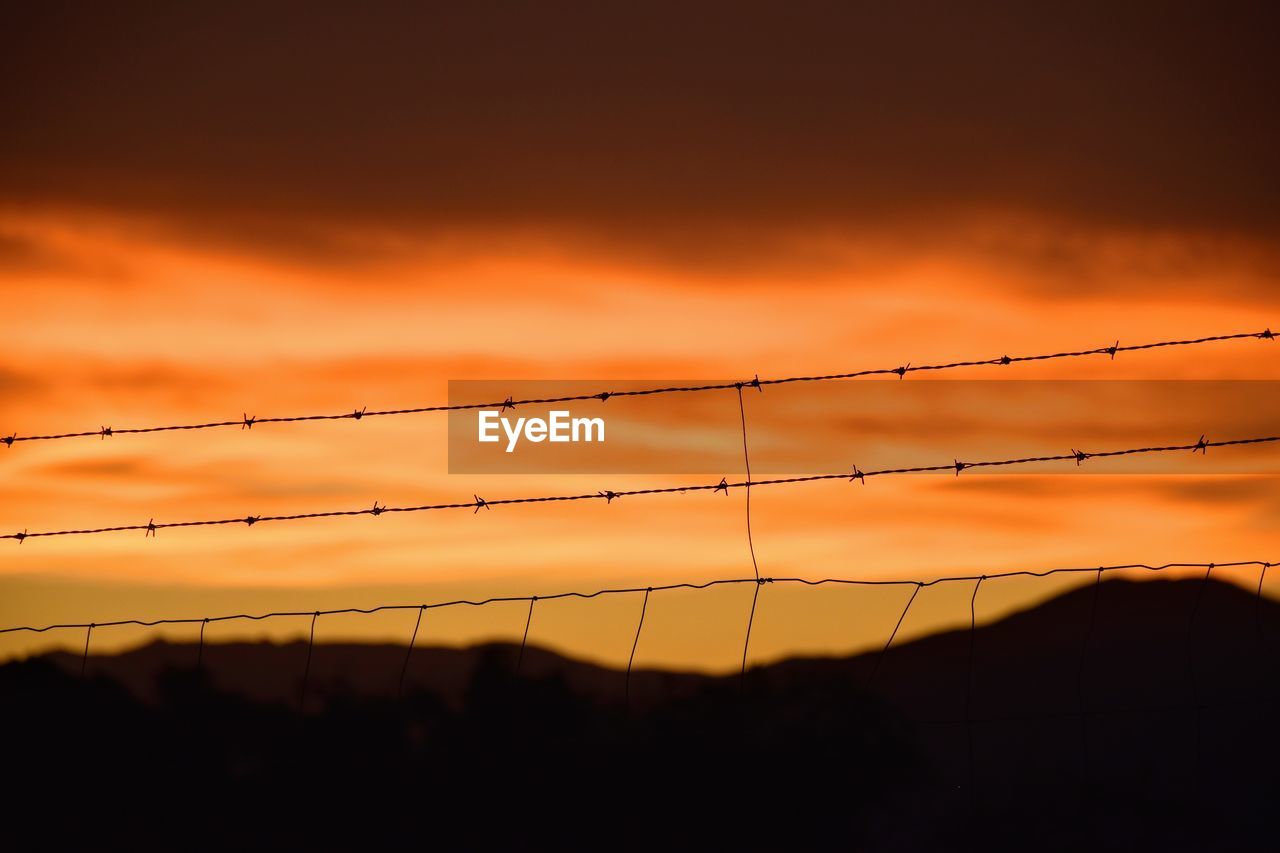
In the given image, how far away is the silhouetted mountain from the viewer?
847cm

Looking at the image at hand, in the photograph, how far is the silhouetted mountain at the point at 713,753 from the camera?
8.47m

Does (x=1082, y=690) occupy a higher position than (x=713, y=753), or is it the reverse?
(x=1082, y=690)

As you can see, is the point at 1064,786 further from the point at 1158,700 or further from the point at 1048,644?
the point at 1048,644

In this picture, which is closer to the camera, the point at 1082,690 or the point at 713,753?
the point at 1082,690

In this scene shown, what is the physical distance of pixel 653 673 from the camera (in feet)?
34.3

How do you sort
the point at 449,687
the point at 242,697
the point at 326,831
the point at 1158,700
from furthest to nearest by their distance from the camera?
the point at 449,687
the point at 242,697
the point at 326,831
the point at 1158,700

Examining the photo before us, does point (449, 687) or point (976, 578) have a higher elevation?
point (976, 578)

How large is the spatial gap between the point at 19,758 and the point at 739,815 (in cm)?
449

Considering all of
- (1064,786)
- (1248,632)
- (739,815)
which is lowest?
(739,815)

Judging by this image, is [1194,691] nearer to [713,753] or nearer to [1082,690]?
[1082,690]

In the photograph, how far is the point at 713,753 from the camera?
10867 mm

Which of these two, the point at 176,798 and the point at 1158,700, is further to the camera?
the point at 176,798

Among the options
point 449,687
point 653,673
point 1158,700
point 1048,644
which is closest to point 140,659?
point 449,687

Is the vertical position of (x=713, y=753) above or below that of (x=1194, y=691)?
below
